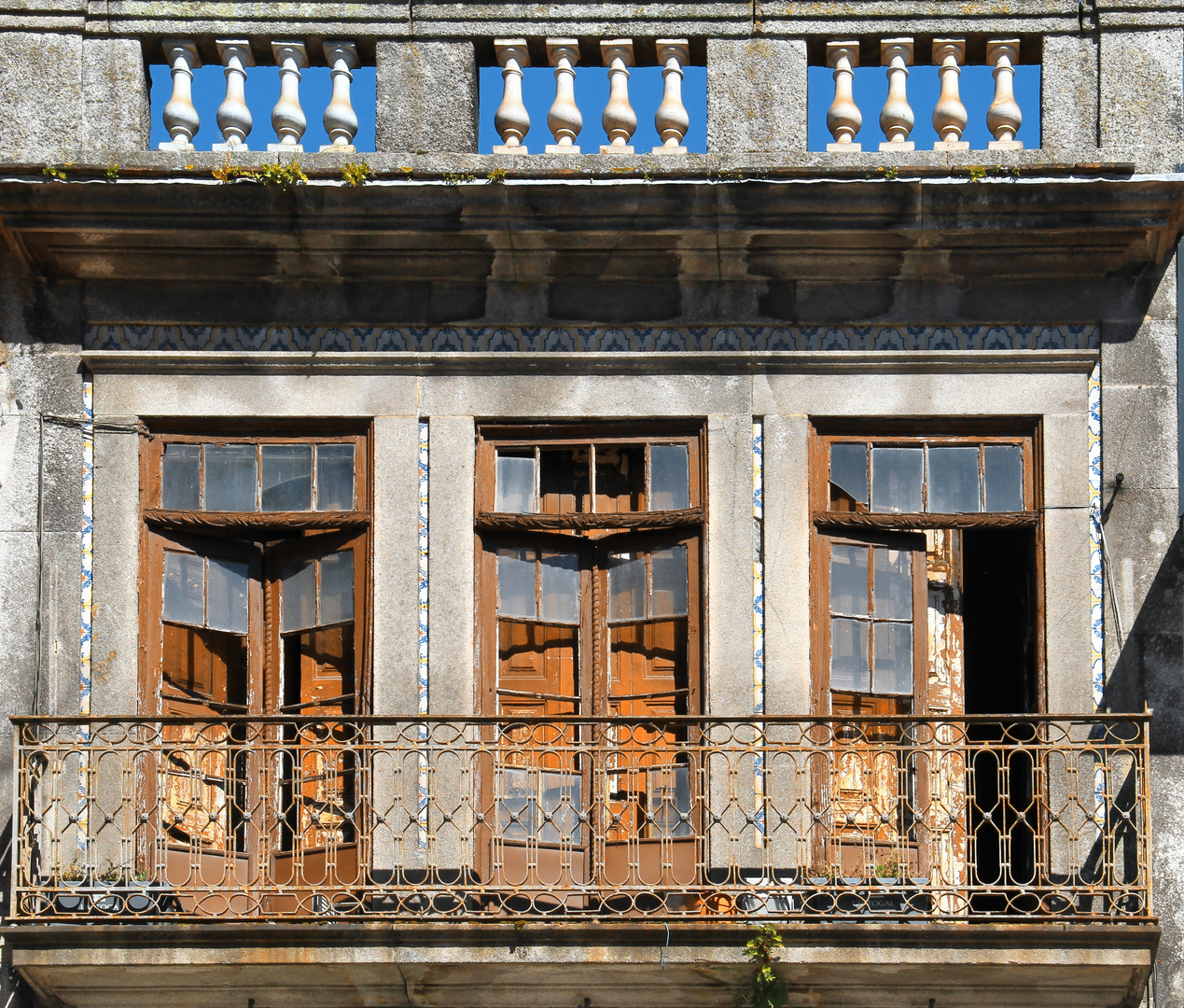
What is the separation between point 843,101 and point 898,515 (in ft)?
7.53

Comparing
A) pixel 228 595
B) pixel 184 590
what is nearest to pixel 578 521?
pixel 228 595

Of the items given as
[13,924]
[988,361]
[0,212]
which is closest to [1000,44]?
[988,361]

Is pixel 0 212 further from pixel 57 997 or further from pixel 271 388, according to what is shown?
pixel 57 997

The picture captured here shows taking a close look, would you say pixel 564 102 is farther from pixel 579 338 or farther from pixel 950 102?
pixel 950 102

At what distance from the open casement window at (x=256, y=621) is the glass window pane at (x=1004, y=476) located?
3380 millimetres

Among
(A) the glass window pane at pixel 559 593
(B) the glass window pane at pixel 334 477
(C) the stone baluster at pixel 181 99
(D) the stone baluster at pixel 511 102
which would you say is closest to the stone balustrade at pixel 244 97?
(C) the stone baluster at pixel 181 99

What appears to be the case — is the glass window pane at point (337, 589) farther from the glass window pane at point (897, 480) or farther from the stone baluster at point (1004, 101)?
the stone baluster at point (1004, 101)

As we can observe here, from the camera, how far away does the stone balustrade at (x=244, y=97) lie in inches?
503

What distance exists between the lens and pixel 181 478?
12.7 metres

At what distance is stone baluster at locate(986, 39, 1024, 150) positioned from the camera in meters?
12.7

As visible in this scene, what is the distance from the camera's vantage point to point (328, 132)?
42.0 ft

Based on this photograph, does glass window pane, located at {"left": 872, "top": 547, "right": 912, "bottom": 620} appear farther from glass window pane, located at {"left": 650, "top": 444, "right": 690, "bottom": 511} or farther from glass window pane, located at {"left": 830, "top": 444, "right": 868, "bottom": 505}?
glass window pane, located at {"left": 650, "top": 444, "right": 690, "bottom": 511}

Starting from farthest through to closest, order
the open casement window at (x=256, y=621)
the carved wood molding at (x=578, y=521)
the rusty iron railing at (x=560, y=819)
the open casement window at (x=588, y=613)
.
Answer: the carved wood molding at (x=578, y=521), the open casement window at (x=256, y=621), the open casement window at (x=588, y=613), the rusty iron railing at (x=560, y=819)

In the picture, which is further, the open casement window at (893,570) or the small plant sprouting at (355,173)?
the open casement window at (893,570)
